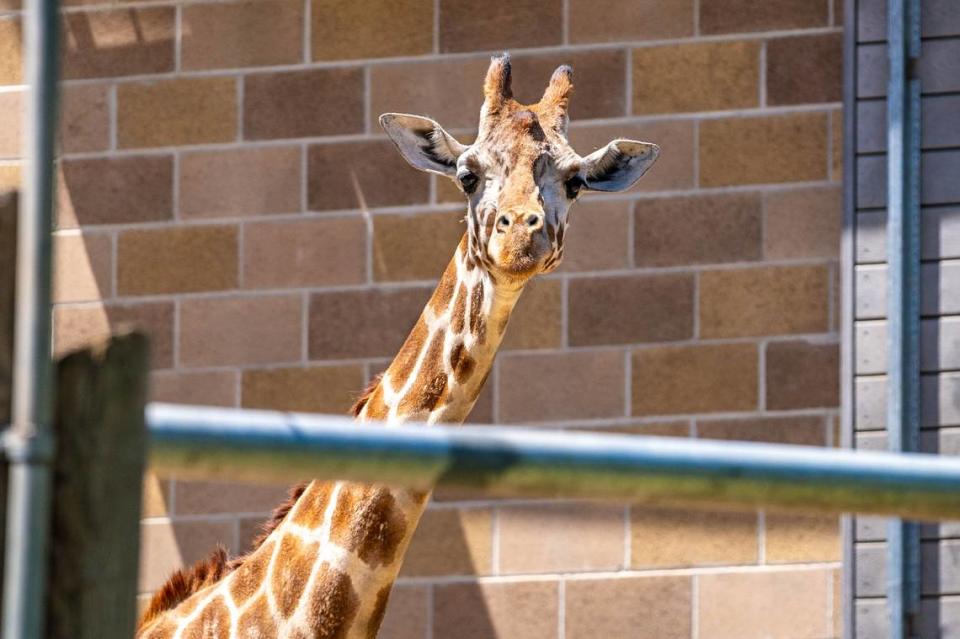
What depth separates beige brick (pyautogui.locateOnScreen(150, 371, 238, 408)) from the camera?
6.54 metres

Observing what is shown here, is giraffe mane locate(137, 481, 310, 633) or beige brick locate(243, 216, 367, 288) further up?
beige brick locate(243, 216, 367, 288)

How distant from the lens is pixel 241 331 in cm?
658

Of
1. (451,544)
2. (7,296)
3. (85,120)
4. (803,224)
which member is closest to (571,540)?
(451,544)

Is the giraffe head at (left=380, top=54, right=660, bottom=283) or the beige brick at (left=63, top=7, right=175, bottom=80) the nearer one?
the giraffe head at (left=380, top=54, right=660, bottom=283)

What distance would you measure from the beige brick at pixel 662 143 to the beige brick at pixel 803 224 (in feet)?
1.04

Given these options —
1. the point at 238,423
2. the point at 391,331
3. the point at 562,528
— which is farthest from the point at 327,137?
the point at 238,423

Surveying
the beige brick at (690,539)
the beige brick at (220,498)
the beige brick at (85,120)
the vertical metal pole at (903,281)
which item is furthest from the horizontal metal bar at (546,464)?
the beige brick at (85,120)

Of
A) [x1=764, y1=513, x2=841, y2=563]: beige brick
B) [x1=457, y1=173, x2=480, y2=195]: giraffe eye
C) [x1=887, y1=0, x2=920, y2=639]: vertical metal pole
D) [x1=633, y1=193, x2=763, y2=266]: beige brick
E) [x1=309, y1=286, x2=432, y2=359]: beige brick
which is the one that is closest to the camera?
[x1=457, y1=173, x2=480, y2=195]: giraffe eye

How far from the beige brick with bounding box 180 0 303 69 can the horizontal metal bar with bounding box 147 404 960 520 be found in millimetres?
5371

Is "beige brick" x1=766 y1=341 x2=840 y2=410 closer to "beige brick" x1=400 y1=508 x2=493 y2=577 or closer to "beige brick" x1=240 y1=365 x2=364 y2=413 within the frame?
"beige brick" x1=400 y1=508 x2=493 y2=577

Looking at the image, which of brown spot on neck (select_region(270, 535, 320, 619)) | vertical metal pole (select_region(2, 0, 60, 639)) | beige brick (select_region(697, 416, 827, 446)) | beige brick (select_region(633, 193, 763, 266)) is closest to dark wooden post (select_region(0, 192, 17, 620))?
vertical metal pole (select_region(2, 0, 60, 639))

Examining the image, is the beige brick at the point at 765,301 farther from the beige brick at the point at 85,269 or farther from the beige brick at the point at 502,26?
the beige brick at the point at 85,269

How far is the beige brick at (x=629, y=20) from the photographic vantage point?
21.3 ft

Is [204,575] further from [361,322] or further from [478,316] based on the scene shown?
[361,322]
